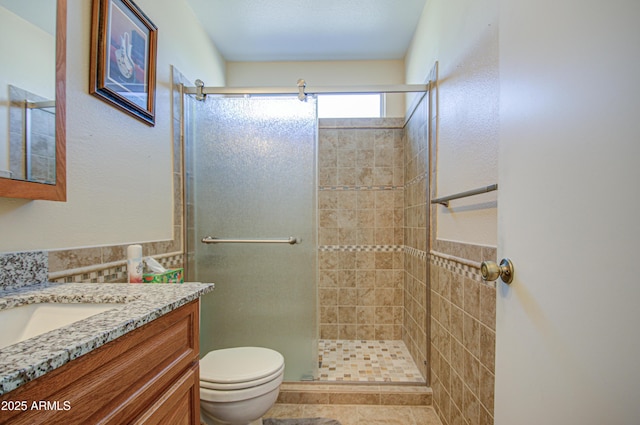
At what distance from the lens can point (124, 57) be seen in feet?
4.06

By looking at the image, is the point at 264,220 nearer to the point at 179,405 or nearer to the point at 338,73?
the point at 179,405

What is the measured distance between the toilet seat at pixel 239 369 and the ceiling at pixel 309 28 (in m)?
2.22

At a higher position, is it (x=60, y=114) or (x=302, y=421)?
(x=60, y=114)

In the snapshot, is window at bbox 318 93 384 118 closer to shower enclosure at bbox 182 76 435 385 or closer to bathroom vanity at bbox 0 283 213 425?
shower enclosure at bbox 182 76 435 385

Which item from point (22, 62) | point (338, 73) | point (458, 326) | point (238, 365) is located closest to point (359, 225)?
point (458, 326)

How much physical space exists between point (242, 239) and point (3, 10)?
1.31 meters

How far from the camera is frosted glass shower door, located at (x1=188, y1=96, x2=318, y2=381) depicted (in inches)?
69.1

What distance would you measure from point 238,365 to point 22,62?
1.34 meters

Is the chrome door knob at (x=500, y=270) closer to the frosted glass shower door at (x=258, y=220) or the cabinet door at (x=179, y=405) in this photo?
the cabinet door at (x=179, y=405)

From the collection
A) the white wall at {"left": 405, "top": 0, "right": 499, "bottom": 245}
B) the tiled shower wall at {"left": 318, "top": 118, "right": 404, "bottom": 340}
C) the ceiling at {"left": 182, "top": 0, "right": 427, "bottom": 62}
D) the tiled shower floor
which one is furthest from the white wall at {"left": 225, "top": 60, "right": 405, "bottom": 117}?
the tiled shower floor

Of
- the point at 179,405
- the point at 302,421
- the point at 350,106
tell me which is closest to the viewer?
the point at 179,405

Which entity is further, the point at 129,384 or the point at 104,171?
the point at 104,171

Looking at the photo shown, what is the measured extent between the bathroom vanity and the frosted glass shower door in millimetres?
902

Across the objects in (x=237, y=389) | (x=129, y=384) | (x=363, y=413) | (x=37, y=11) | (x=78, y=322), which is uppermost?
(x=37, y=11)
